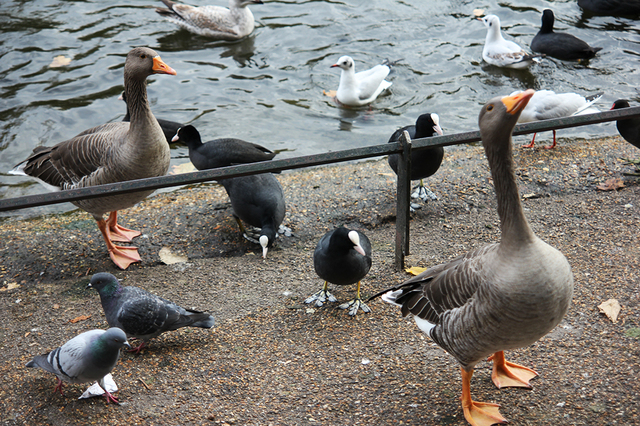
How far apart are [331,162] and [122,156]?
8.29 ft

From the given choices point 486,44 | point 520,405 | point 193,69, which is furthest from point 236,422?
point 486,44

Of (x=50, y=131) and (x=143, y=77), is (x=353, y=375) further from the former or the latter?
(x=50, y=131)

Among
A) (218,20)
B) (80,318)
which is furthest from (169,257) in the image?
(218,20)

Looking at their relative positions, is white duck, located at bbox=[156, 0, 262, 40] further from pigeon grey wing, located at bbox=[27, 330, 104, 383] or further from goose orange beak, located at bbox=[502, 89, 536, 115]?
goose orange beak, located at bbox=[502, 89, 536, 115]

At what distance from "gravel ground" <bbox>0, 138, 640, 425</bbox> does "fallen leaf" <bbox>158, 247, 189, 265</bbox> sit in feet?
0.22

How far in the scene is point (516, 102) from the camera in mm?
2711

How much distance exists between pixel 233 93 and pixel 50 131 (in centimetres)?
313

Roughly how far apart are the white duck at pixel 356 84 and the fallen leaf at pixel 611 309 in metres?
6.10

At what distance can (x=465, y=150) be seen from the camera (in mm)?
7910

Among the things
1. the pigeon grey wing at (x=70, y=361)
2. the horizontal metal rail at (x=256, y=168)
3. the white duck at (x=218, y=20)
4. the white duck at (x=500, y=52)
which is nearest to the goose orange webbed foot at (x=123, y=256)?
the horizontal metal rail at (x=256, y=168)

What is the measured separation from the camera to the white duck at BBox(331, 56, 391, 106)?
920 cm

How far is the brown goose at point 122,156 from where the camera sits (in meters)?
5.40

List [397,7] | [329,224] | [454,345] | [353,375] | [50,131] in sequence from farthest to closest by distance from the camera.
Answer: [397,7] → [50,131] → [329,224] → [353,375] → [454,345]

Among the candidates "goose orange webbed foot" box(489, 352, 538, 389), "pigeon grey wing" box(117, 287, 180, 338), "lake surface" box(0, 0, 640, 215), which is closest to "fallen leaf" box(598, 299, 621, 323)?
"goose orange webbed foot" box(489, 352, 538, 389)
